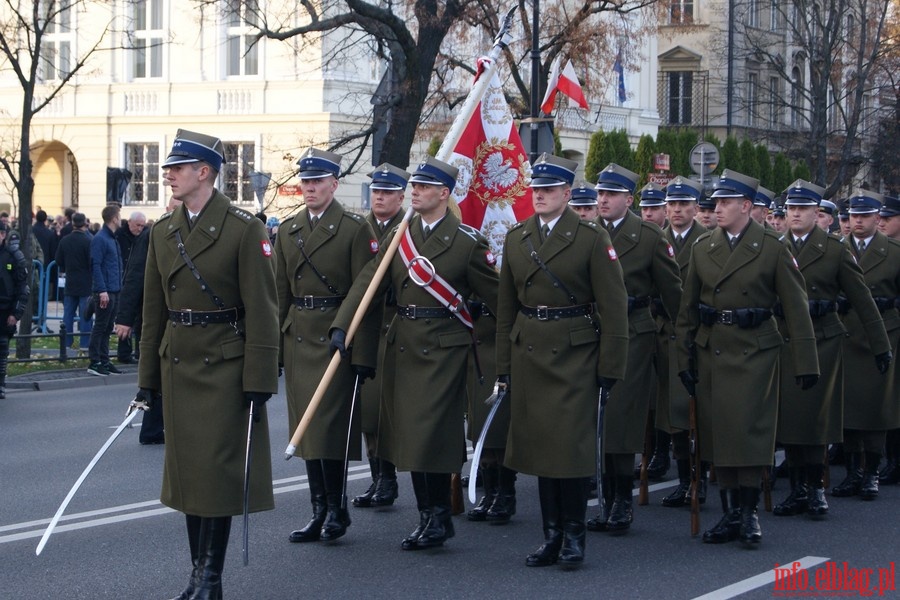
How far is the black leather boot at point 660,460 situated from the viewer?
11.2 metres

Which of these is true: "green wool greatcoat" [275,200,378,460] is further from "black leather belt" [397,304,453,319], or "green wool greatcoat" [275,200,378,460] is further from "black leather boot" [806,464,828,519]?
"black leather boot" [806,464,828,519]

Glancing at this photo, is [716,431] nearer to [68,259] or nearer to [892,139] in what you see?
[68,259]

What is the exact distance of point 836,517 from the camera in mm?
9539

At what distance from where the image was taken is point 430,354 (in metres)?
8.26

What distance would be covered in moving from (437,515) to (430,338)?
103cm

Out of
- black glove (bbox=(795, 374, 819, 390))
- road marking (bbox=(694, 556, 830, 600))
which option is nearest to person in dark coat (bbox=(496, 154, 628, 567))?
road marking (bbox=(694, 556, 830, 600))

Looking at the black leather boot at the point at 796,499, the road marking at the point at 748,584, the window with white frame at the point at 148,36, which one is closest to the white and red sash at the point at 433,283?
the road marking at the point at 748,584

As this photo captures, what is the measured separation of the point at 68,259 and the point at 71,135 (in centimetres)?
2113

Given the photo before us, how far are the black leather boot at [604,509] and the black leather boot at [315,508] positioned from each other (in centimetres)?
169

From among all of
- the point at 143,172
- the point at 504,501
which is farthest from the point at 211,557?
the point at 143,172

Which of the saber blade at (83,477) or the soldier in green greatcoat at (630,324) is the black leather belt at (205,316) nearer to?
the saber blade at (83,477)

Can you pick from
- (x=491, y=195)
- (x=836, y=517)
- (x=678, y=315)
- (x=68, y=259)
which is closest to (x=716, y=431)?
(x=678, y=315)

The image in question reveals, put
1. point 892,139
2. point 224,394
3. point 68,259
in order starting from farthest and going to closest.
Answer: point 892,139 → point 68,259 → point 224,394

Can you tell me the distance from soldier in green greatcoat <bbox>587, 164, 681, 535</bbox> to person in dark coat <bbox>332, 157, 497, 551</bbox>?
1.15 meters
